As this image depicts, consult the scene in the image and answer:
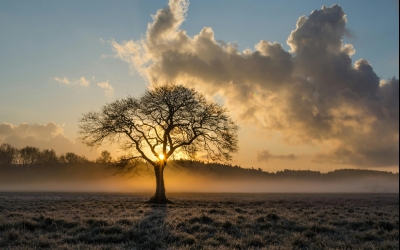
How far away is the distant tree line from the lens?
206 feet

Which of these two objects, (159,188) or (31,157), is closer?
(159,188)

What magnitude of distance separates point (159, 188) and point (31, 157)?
59.9 metres

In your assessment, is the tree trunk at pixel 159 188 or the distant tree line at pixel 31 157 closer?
the tree trunk at pixel 159 188

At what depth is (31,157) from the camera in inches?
3312

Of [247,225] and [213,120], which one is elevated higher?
[213,120]

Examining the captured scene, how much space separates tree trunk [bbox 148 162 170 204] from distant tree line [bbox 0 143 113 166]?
19.5 metres

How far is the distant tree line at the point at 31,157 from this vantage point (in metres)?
62.8

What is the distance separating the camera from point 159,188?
126 feet

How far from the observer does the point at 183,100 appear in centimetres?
3838

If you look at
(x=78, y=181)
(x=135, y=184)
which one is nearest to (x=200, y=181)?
(x=135, y=184)

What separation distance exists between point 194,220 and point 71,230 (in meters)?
6.16

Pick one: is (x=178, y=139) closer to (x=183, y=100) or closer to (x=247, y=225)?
(x=183, y=100)

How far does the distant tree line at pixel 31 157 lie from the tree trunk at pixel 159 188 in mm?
19549

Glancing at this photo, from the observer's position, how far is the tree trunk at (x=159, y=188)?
37.1 m
